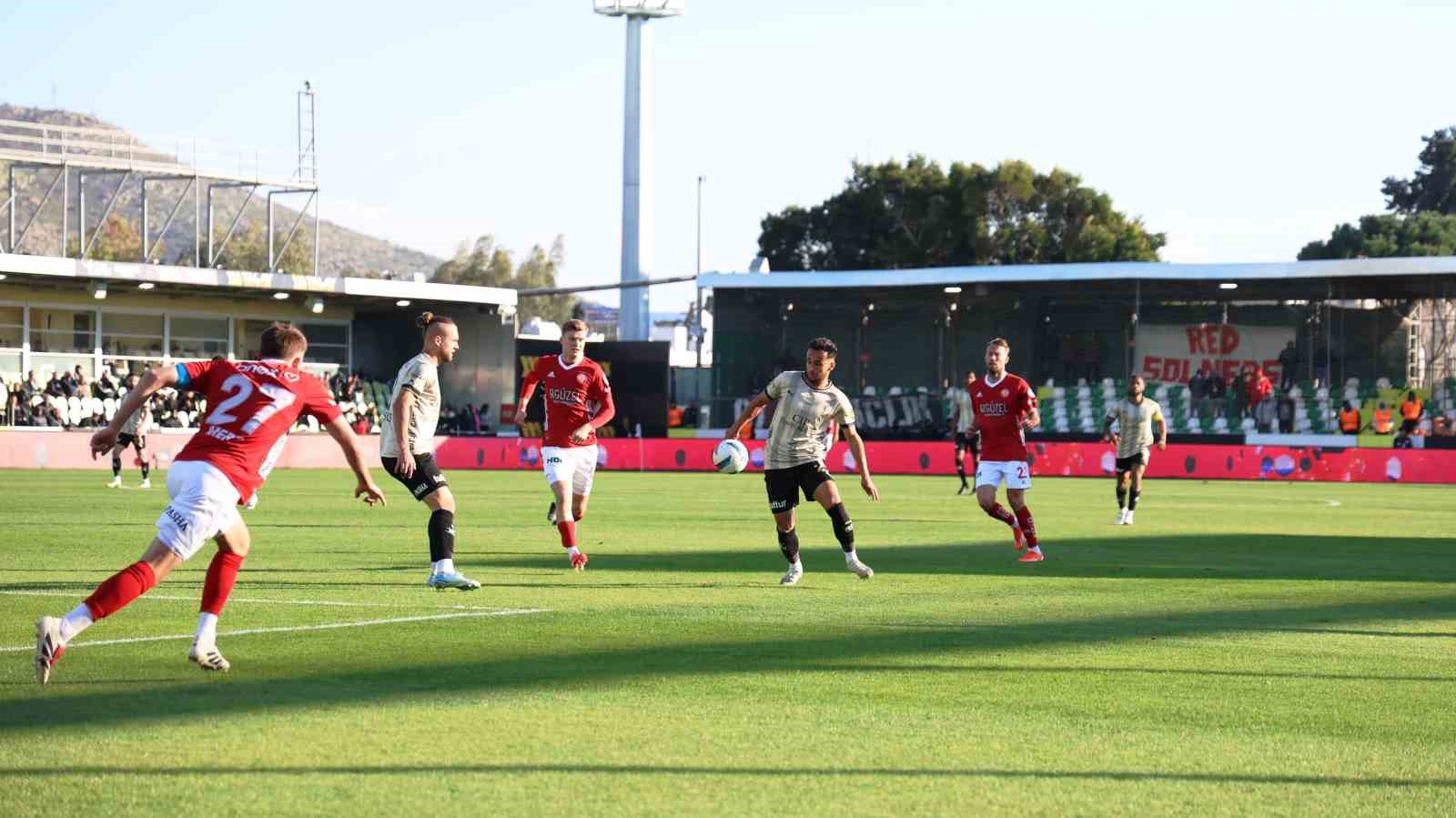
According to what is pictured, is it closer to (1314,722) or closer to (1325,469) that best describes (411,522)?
(1314,722)

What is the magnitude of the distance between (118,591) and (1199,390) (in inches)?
1970

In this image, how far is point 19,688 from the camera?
8445mm

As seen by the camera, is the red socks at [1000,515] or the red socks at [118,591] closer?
the red socks at [118,591]

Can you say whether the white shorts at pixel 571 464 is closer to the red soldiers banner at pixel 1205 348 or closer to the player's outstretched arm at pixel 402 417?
the player's outstretched arm at pixel 402 417

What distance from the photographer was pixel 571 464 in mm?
17094

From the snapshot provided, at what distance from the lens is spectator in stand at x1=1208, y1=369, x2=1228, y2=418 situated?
54531 millimetres

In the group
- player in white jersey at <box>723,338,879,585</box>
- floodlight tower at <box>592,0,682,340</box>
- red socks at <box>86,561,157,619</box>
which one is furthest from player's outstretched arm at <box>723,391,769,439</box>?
floodlight tower at <box>592,0,682,340</box>

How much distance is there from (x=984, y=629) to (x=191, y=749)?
6.21 meters

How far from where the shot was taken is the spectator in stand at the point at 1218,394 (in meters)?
54.5

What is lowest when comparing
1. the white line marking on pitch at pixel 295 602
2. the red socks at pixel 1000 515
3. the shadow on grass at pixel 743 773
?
the white line marking on pitch at pixel 295 602

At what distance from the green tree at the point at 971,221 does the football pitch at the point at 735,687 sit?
71094 millimetres

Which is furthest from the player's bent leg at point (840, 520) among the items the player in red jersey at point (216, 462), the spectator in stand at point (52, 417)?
the spectator in stand at point (52, 417)

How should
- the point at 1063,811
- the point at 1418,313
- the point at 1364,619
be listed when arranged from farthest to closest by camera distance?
the point at 1418,313 → the point at 1364,619 → the point at 1063,811

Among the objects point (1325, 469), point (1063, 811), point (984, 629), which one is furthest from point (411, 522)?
point (1325, 469)
